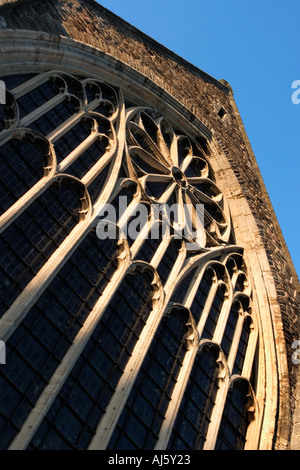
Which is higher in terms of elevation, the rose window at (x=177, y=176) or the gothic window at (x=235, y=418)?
the rose window at (x=177, y=176)

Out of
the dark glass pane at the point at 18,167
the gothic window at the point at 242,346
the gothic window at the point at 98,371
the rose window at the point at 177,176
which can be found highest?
the rose window at the point at 177,176

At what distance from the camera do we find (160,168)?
13.3 meters

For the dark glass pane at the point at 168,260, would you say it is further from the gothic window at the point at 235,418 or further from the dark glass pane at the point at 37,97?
the dark glass pane at the point at 37,97

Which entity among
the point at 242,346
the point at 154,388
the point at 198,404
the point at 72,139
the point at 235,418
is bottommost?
the point at 154,388

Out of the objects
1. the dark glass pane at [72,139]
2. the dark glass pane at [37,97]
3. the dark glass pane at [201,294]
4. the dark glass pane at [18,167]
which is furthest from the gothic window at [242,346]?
the dark glass pane at [37,97]

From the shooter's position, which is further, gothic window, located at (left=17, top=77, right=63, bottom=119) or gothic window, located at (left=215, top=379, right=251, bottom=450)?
gothic window, located at (left=17, top=77, right=63, bottom=119)

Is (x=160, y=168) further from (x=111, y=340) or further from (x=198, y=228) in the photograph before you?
(x=111, y=340)

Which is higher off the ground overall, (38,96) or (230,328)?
(38,96)

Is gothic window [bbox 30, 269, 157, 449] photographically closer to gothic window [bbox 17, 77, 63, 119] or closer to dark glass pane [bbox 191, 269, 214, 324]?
dark glass pane [bbox 191, 269, 214, 324]

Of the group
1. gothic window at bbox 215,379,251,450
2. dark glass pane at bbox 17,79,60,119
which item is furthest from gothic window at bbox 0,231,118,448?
gothic window at bbox 215,379,251,450

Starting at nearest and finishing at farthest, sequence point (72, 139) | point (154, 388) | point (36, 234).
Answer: point (36, 234)
point (154, 388)
point (72, 139)

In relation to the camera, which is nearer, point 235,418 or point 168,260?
point 235,418

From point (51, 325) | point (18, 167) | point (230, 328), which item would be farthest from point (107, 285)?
point (230, 328)

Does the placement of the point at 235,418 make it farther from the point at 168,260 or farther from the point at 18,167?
the point at 18,167
